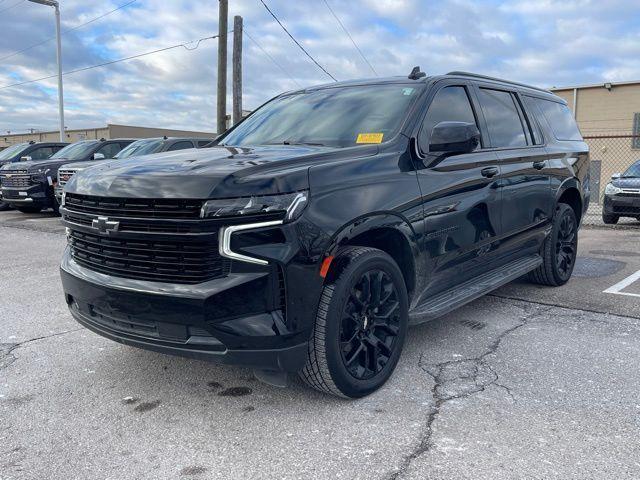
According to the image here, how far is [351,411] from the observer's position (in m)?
3.11

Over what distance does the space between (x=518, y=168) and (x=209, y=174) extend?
9.70 feet

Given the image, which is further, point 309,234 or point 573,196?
point 573,196

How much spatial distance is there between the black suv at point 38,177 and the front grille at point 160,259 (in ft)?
37.1

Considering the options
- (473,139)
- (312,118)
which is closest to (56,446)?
(312,118)

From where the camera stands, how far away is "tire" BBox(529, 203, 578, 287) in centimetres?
557

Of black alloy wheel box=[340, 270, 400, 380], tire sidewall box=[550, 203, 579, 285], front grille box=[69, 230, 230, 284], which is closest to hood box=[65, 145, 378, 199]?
front grille box=[69, 230, 230, 284]

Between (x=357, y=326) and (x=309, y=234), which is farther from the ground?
(x=309, y=234)

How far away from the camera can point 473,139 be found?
3.85 metres

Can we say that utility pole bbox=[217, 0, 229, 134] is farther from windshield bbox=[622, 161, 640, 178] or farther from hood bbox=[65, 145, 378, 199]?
hood bbox=[65, 145, 378, 199]

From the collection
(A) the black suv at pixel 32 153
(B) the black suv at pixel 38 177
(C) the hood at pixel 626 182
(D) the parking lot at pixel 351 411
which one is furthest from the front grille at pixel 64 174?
(C) the hood at pixel 626 182

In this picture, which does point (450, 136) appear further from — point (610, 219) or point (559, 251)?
point (610, 219)

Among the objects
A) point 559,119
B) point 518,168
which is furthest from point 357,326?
point 559,119

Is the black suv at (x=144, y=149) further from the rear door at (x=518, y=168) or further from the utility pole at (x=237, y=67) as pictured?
the rear door at (x=518, y=168)

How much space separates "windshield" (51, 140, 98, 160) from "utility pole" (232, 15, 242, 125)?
3999mm
